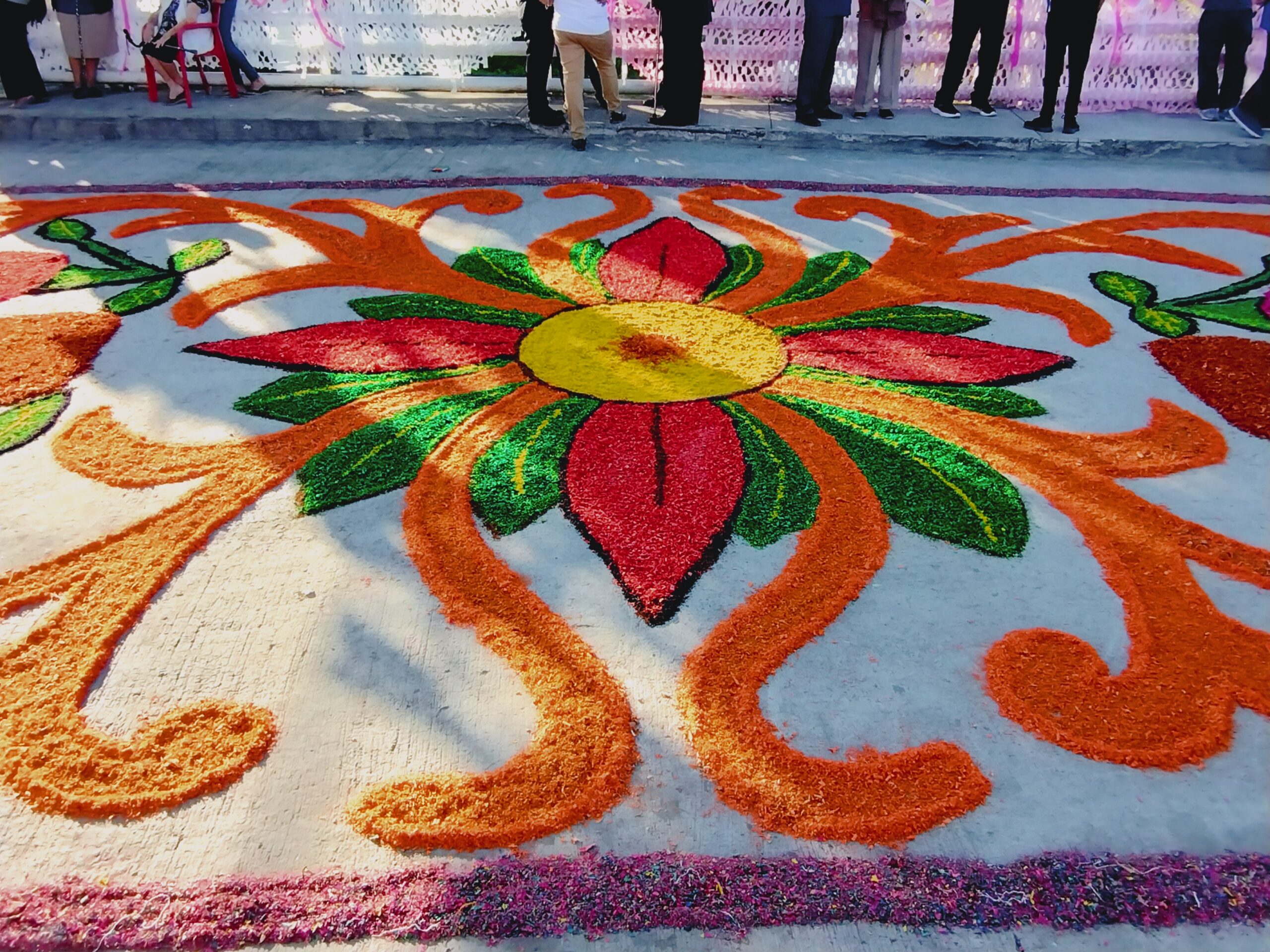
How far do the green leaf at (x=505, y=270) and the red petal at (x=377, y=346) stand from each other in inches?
14.9

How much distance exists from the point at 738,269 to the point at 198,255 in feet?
8.30

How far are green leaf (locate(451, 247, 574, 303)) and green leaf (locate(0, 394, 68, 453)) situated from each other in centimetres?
170

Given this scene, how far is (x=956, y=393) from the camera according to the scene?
314 cm

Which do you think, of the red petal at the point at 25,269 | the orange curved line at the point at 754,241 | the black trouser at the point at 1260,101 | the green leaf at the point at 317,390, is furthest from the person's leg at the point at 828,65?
the red petal at the point at 25,269

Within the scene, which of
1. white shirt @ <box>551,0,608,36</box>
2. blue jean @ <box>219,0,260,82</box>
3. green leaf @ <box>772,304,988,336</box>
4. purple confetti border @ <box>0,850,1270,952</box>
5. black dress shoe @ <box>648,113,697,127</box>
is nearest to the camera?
purple confetti border @ <box>0,850,1270,952</box>

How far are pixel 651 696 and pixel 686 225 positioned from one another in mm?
3173

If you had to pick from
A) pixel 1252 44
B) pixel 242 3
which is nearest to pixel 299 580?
pixel 242 3

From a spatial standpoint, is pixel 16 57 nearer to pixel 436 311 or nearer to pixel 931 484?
pixel 436 311

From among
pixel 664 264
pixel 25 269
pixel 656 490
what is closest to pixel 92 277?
pixel 25 269

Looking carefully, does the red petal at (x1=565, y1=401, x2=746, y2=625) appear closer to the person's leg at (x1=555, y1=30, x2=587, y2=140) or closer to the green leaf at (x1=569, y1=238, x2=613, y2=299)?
the green leaf at (x1=569, y1=238, x2=613, y2=299)

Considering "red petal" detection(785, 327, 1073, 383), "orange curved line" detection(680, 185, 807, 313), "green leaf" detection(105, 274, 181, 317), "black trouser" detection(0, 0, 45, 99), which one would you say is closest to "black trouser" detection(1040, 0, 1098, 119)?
"orange curved line" detection(680, 185, 807, 313)

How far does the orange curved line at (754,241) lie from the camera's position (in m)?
3.88

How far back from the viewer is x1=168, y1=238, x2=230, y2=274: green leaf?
417 centimetres

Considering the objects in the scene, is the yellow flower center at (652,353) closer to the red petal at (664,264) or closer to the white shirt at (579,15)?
the red petal at (664,264)
